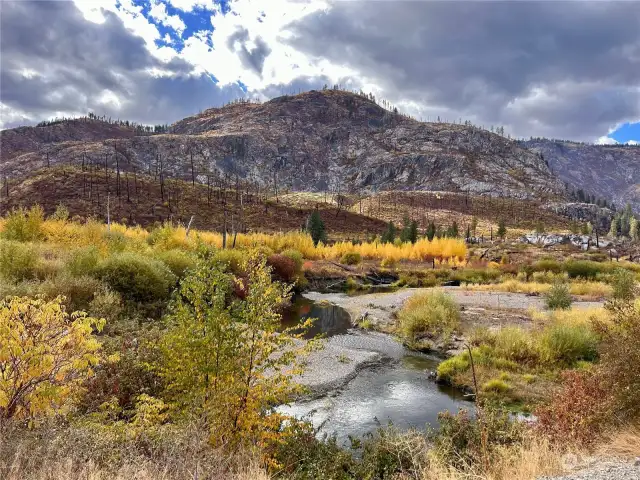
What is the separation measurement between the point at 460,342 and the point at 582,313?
6.93 metres

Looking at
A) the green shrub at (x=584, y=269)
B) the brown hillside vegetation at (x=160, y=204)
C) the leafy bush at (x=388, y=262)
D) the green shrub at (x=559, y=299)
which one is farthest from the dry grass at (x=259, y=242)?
the brown hillside vegetation at (x=160, y=204)

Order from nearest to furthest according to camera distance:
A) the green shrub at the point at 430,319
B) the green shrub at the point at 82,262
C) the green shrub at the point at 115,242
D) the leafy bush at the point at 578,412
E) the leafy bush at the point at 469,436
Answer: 1. the leafy bush at the point at 578,412
2. the leafy bush at the point at 469,436
3. the green shrub at the point at 82,262
4. the green shrub at the point at 430,319
5. the green shrub at the point at 115,242

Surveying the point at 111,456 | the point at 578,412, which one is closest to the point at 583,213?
the point at 578,412

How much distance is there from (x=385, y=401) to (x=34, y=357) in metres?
9.56

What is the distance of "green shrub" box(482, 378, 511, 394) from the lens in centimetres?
1297

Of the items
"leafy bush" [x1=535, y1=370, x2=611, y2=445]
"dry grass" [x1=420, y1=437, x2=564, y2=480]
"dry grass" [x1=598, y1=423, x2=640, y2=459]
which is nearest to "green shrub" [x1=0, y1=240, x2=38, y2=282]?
"dry grass" [x1=420, y1=437, x2=564, y2=480]

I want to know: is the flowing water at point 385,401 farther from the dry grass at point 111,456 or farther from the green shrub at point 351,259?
the green shrub at point 351,259

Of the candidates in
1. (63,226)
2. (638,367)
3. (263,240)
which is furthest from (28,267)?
(263,240)

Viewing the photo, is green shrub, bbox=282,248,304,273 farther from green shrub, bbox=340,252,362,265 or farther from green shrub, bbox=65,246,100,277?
green shrub, bbox=65,246,100,277

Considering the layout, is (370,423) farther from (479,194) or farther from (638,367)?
(479,194)

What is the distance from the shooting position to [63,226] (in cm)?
2631

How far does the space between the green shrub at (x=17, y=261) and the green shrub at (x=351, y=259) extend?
36.0 meters

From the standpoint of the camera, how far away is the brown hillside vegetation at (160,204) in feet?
253

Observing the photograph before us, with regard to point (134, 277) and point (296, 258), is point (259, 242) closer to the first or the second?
point (296, 258)
